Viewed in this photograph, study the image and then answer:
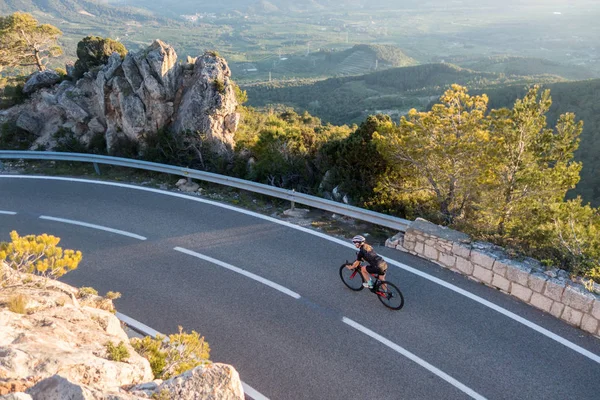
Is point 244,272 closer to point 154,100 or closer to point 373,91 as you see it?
point 154,100

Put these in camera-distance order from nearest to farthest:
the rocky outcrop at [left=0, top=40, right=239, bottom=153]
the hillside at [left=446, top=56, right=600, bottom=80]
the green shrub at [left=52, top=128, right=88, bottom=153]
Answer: the rocky outcrop at [left=0, top=40, right=239, bottom=153] < the green shrub at [left=52, top=128, right=88, bottom=153] < the hillside at [left=446, top=56, right=600, bottom=80]

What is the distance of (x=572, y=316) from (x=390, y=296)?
2.76 metres

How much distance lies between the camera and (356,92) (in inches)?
3949

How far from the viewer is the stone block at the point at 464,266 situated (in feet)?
24.3

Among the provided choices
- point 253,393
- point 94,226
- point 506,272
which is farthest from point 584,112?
point 253,393

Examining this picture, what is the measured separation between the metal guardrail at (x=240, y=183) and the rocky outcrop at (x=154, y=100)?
4.51ft

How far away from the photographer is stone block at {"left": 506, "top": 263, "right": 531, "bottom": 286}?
6.71 m

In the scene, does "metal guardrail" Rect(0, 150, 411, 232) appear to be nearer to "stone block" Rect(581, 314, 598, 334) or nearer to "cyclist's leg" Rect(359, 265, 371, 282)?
"cyclist's leg" Rect(359, 265, 371, 282)

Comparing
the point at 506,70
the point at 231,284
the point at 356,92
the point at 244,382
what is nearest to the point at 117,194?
the point at 231,284

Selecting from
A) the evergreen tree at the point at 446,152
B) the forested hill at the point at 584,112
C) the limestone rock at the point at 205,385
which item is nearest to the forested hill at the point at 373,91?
the forested hill at the point at 584,112

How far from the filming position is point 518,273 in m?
6.77

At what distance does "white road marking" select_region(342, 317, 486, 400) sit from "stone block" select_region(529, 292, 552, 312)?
223 centimetres

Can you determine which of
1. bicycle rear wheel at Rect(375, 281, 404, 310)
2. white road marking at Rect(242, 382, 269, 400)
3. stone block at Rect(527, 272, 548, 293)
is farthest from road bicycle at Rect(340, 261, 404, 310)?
white road marking at Rect(242, 382, 269, 400)

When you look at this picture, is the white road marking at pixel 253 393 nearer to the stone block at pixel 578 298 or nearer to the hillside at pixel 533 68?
the stone block at pixel 578 298
